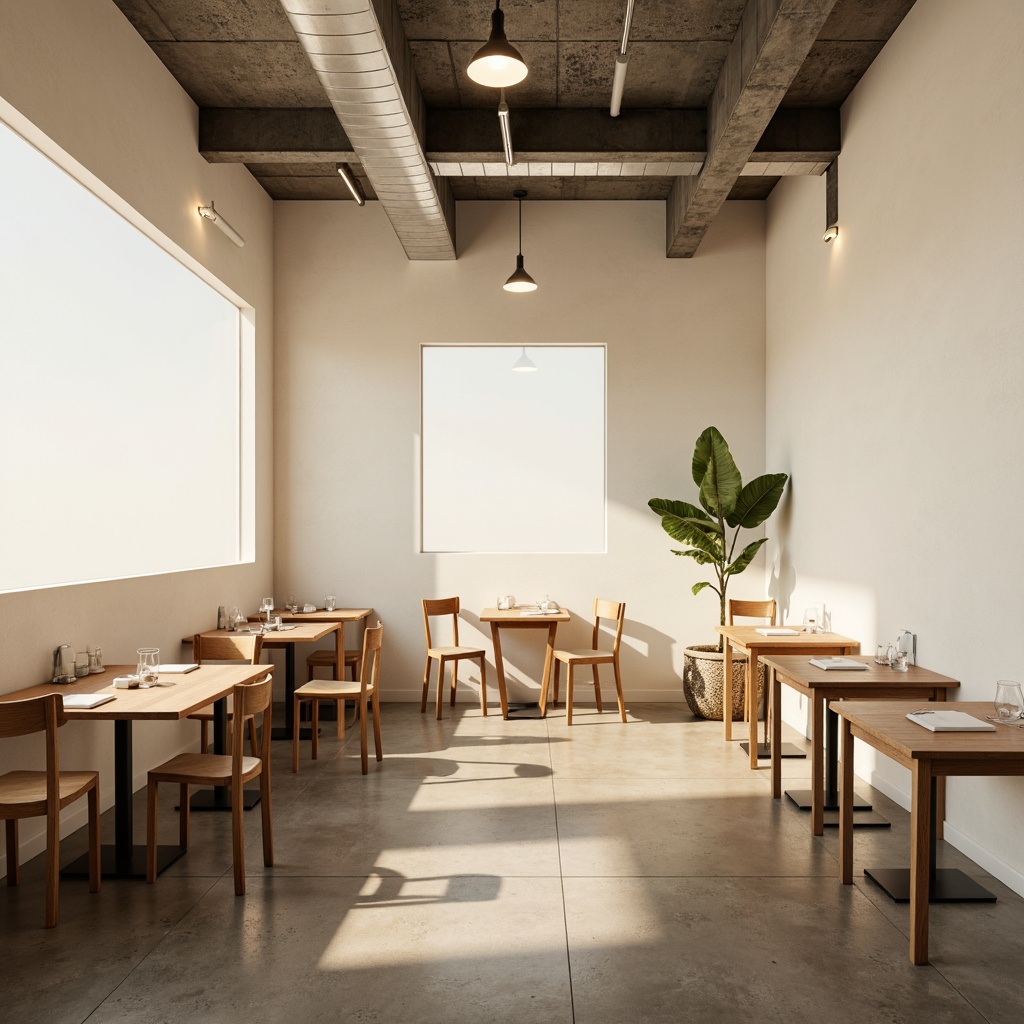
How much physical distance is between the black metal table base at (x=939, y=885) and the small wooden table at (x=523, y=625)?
336 centimetres

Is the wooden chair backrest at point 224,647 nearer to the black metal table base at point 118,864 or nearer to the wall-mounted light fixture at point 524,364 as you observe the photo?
the black metal table base at point 118,864

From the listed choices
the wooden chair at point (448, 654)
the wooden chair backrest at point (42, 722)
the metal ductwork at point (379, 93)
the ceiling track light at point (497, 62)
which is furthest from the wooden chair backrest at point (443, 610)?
the ceiling track light at point (497, 62)

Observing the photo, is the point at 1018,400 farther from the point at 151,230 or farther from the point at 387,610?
the point at 387,610

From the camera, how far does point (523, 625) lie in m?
6.86

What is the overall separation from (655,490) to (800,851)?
3.88 meters

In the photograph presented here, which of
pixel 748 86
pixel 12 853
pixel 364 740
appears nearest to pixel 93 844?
pixel 12 853

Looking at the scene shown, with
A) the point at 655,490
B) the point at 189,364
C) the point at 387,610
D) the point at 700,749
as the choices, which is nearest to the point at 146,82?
the point at 189,364

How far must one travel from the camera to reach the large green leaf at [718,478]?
271 inches

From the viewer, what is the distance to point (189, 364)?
6.25m

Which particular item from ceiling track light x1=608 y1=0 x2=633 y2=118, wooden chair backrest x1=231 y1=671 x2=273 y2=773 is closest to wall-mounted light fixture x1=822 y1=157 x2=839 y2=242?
ceiling track light x1=608 y1=0 x2=633 y2=118

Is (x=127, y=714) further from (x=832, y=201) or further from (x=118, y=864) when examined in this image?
(x=832, y=201)

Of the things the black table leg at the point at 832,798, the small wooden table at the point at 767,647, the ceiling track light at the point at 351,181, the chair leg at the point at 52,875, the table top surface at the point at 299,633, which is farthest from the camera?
the ceiling track light at the point at 351,181

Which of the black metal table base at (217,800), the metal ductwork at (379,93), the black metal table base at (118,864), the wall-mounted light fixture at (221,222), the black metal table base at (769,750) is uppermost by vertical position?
the metal ductwork at (379,93)

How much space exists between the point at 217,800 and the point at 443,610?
284 centimetres
